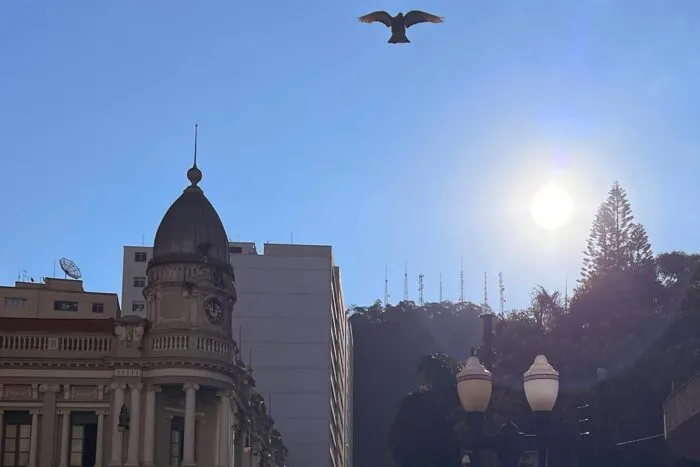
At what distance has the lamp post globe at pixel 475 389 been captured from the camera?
1611cm

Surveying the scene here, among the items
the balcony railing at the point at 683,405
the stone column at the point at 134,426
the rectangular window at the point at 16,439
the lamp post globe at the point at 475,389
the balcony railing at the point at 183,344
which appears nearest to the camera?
the lamp post globe at the point at 475,389

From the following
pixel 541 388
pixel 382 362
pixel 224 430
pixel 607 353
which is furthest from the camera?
pixel 382 362

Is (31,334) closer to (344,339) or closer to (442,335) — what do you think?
(344,339)

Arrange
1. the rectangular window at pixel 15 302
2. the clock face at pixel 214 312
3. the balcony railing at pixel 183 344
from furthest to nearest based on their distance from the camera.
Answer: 1. the rectangular window at pixel 15 302
2. the clock face at pixel 214 312
3. the balcony railing at pixel 183 344

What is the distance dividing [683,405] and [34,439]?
2500cm

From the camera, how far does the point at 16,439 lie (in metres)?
41.5

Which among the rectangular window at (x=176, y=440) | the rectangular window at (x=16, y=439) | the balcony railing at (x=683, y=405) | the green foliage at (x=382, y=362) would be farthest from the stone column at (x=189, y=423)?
the green foliage at (x=382, y=362)

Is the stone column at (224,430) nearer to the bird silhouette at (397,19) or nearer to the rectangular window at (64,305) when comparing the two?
the bird silhouette at (397,19)

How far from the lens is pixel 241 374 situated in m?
45.7

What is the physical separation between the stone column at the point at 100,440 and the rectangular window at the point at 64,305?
47656 mm

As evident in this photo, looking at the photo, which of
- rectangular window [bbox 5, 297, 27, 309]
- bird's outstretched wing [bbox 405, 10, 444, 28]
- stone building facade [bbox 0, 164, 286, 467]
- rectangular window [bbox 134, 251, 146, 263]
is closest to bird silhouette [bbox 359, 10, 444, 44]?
bird's outstretched wing [bbox 405, 10, 444, 28]

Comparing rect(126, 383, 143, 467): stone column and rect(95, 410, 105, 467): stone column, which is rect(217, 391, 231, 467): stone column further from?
rect(95, 410, 105, 467): stone column

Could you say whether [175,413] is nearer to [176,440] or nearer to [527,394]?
[176,440]

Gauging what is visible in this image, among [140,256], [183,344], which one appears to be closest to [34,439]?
[183,344]
